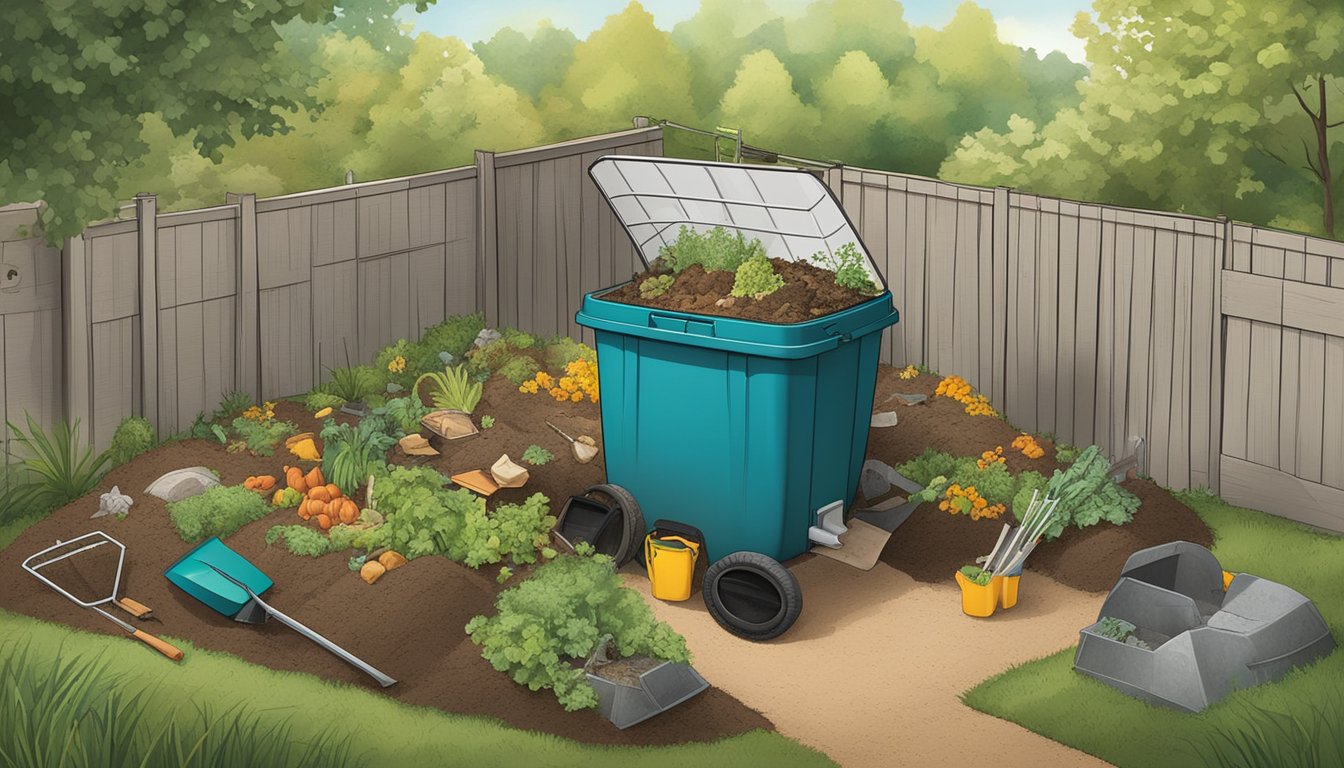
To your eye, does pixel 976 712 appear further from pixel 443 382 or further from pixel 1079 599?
pixel 443 382

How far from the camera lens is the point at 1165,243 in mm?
9008

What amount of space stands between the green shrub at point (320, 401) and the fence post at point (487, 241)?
1486 mm

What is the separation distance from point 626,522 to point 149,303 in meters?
3.13

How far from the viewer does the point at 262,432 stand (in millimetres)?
9266

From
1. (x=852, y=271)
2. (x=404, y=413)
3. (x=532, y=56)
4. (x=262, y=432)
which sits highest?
(x=532, y=56)

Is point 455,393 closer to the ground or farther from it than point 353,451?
farther from it

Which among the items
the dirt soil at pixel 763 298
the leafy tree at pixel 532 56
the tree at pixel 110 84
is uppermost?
the leafy tree at pixel 532 56

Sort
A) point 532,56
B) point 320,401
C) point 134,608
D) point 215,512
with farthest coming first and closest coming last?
point 532,56 < point 320,401 < point 215,512 < point 134,608

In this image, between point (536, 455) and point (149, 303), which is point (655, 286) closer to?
point (536, 455)

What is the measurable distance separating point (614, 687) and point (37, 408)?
13.6 ft

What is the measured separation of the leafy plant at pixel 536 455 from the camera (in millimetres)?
8680

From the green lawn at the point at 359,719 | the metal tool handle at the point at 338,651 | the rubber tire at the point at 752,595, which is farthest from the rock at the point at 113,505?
the rubber tire at the point at 752,595

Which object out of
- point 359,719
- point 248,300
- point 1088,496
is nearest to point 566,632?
point 359,719

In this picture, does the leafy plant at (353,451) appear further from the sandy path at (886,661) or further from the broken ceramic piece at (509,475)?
the sandy path at (886,661)
